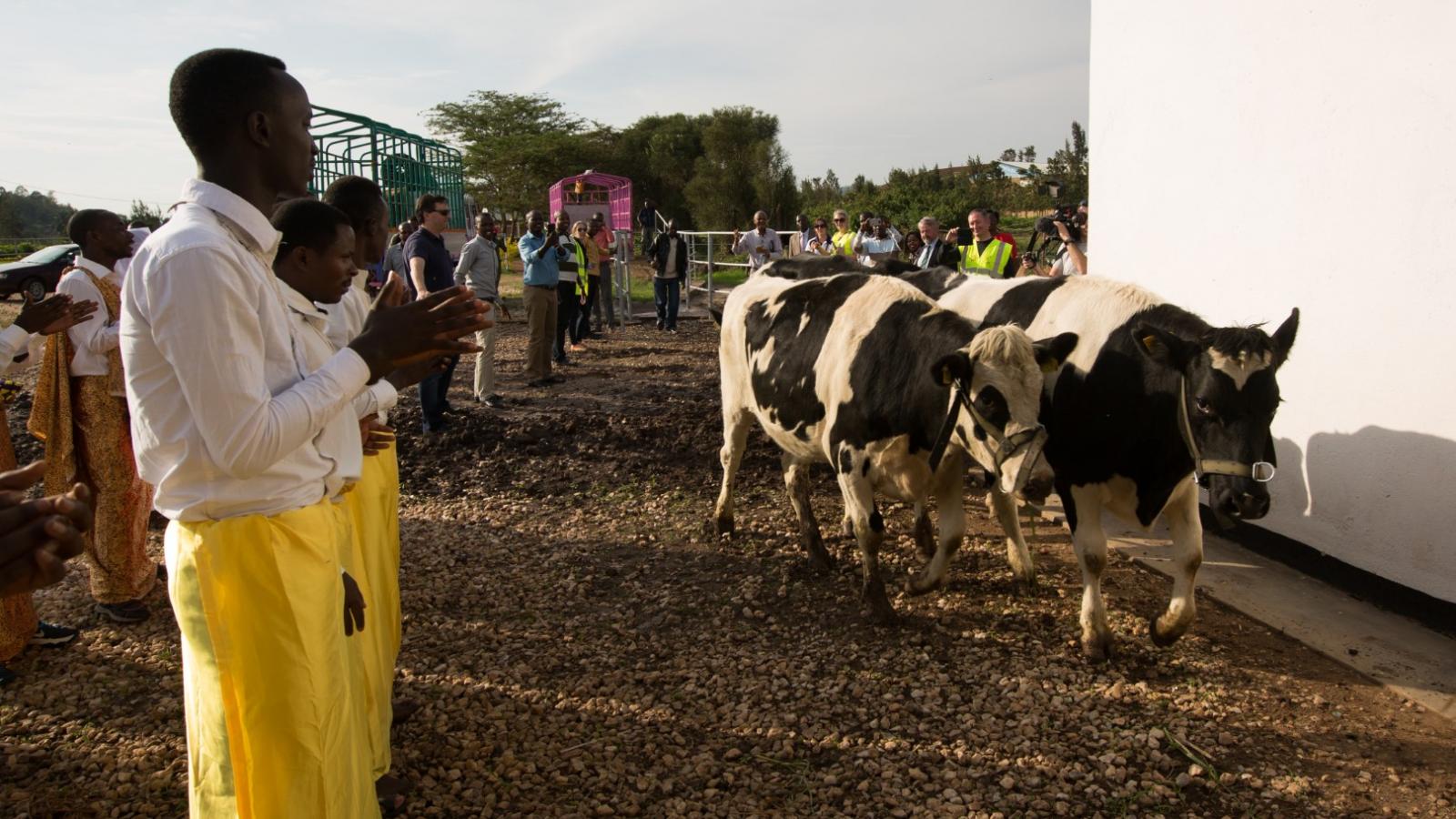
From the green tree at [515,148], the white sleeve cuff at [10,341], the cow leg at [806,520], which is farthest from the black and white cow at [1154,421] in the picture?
the green tree at [515,148]

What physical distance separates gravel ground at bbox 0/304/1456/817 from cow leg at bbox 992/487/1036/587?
11 cm

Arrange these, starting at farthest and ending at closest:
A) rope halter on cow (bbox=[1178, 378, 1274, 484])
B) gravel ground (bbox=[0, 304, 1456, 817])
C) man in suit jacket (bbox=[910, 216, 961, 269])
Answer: man in suit jacket (bbox=[910, 216, 961, 269])
rope halter on cow (bbox=[1178, 378, 1274, 484])
gravel ground (bbox=[0, 304, 1456, 817])

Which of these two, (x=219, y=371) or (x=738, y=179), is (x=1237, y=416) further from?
(x=738, y=179)

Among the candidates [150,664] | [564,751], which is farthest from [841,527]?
[150,664]

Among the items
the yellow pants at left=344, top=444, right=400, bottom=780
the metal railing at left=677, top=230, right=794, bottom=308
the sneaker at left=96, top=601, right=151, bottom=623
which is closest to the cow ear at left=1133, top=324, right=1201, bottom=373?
the yellow pants at left=344, top=444, right=400, bottom=780

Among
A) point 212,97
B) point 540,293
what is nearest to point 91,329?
point 212,97

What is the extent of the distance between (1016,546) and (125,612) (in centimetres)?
470

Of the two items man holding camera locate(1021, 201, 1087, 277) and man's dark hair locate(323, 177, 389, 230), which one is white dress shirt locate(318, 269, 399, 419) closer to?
man's dark hair locate(323, 177, 389, 230)

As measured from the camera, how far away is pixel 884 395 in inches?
166

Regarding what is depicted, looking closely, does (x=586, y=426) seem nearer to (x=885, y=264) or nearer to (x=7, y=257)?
(x=885, y=264)

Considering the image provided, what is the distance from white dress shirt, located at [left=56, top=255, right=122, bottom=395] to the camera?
14.3 feet

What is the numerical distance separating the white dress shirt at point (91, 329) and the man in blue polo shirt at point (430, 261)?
9.77 ft

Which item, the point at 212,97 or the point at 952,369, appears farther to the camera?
the point at 952,369

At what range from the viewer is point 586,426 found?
8.26m
